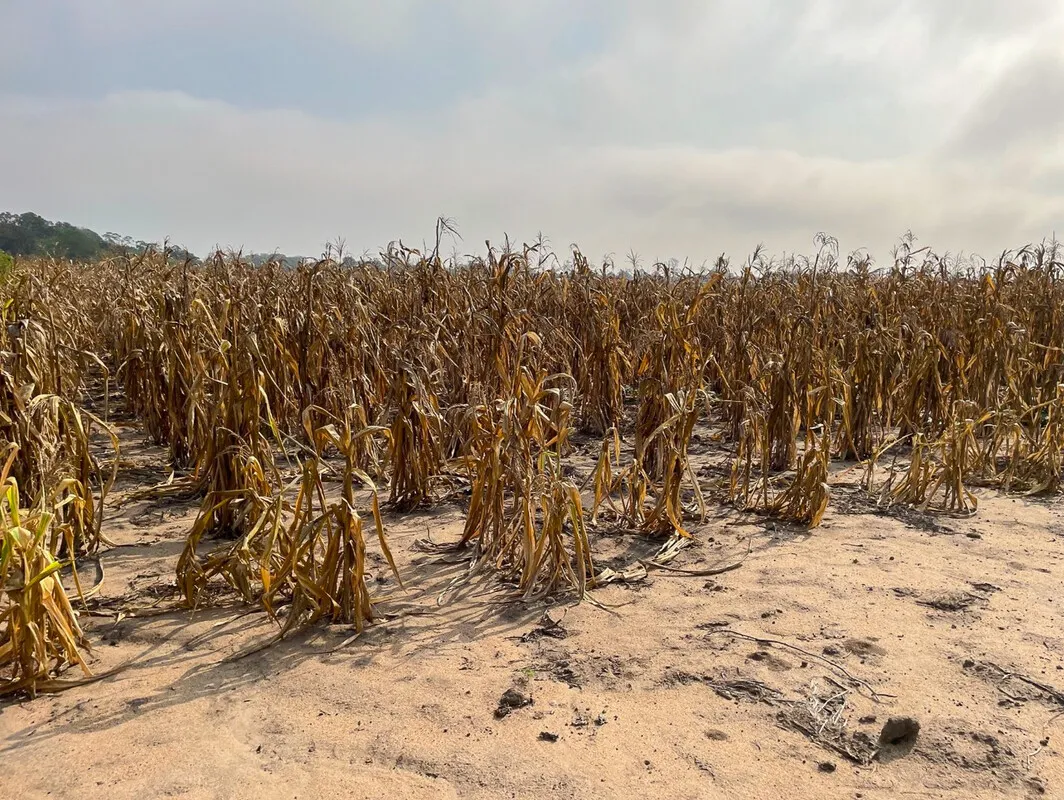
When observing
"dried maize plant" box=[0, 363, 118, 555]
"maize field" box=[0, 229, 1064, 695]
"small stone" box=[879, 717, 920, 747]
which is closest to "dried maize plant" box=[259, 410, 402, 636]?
"maize field" box=[0, 229, 1064, 695]

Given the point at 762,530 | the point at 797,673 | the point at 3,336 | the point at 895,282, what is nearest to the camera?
the point at 797,673

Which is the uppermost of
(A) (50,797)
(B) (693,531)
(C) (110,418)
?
(C) (110,418)

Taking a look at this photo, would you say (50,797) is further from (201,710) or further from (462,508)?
(462,508)

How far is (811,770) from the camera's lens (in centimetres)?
168

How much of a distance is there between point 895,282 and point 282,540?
18.4ft

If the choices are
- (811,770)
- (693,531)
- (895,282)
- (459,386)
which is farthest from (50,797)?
(895,282)

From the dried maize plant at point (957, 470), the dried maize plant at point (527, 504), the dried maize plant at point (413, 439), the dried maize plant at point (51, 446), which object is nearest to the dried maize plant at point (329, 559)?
the dried maize plant at point (527, 504)

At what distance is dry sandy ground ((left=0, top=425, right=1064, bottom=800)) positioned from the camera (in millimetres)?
1657

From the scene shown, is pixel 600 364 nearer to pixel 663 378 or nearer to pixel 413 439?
pixel 663 378

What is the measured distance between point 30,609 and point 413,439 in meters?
1.77

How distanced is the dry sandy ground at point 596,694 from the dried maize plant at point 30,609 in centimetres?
9

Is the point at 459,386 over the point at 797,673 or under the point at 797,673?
over

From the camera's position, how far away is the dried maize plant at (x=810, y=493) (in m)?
3.24

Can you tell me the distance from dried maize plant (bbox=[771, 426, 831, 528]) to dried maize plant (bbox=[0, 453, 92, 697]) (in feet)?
9.34
